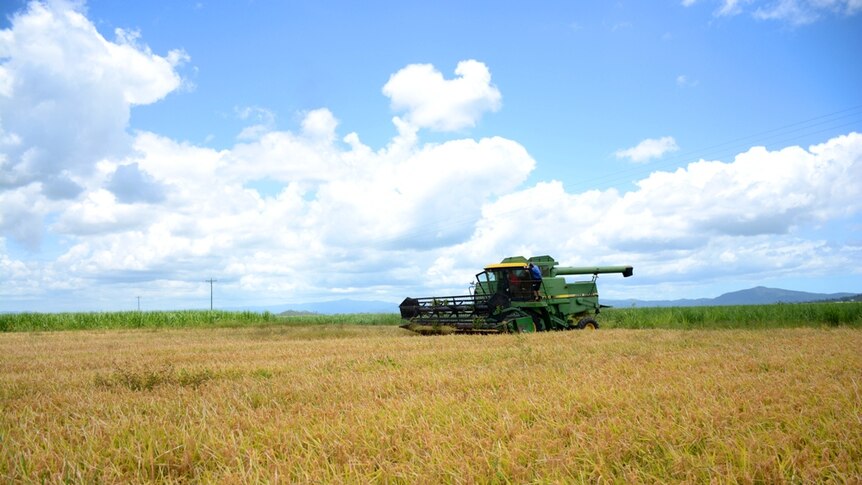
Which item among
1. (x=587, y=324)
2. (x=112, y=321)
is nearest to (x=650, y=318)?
(x=587, y=324)

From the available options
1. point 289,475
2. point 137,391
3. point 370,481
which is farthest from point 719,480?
point 137,391

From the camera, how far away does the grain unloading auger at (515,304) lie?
1794 centimetres

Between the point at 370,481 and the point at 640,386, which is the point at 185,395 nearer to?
the point at 370,481

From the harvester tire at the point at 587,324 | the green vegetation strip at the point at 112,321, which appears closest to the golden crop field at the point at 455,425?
the harvester tire at the point at 587,324

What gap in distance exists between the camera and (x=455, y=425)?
3.88m

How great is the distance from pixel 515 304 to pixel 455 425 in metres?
15.0

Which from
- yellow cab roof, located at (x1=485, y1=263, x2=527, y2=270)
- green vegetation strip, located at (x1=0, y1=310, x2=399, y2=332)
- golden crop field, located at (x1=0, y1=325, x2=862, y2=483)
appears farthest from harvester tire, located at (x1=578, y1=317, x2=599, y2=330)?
green vegetation strip, located at (x1=0, y1=310, x2=399, y2=332)

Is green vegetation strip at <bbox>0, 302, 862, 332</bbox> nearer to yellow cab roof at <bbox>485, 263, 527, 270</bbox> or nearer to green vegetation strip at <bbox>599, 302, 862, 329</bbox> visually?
green vegetation strip at <bbox>599, 302, 862, 329</bbox>

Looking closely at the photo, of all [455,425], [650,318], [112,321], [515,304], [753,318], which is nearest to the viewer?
[455,425]

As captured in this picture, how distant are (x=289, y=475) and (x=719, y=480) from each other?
222 centimetres

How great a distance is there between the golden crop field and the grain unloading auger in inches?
425

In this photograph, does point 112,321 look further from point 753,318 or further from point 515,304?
point 753,318

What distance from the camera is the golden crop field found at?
307cm

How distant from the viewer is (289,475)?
301 centimetres
